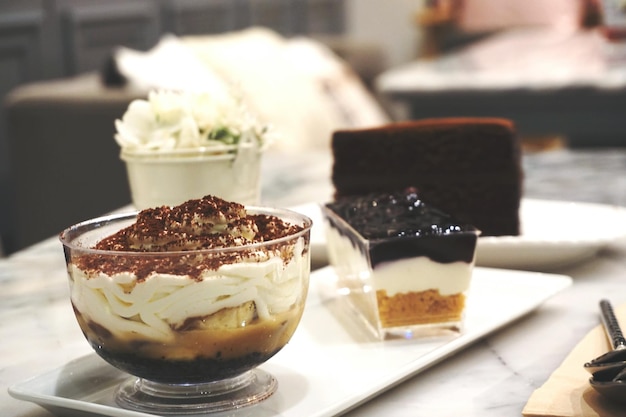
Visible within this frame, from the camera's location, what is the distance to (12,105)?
9.89 ft

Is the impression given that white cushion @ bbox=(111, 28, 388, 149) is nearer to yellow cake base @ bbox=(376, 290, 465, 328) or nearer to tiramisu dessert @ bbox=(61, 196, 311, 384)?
yellow cake base @ bbox=(376, 290, 465, 328)

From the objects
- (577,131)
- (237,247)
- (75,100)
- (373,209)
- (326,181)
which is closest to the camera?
(237,247)

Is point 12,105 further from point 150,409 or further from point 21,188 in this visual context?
point 150,409

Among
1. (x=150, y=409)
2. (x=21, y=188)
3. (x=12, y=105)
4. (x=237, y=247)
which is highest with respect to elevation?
(x=237, y=247)

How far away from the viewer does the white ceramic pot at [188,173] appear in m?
1.18

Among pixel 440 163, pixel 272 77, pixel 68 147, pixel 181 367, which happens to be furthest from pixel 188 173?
pixel 272 77

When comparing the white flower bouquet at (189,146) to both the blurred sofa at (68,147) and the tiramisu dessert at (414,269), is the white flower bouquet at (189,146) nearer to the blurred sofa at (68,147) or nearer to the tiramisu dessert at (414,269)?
the tiramisu dessert at (414,269)

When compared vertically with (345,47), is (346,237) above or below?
above

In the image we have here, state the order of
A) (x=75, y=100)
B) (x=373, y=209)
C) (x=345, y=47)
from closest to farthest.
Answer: (x=373, y=209)
(x=75, y=100)
(x=345, y=47)

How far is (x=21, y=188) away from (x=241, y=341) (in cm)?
251

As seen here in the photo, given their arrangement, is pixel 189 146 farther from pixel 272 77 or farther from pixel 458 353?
pixel 272 77

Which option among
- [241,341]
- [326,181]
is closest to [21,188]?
[326,181]

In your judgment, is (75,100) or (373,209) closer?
(373,209)

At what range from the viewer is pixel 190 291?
0.72 metres
